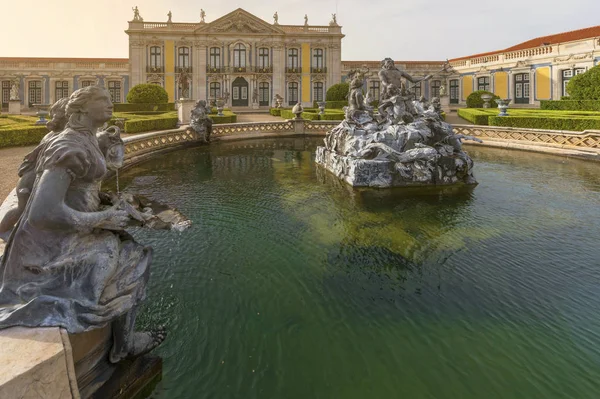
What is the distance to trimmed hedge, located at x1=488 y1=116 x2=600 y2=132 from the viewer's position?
→ 1755cm

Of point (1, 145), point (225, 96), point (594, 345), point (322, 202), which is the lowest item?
point (594, 345)

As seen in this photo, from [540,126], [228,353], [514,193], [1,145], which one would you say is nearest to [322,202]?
[514,193]

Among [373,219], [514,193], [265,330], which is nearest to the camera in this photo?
[265,330]

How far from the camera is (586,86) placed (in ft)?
87.7

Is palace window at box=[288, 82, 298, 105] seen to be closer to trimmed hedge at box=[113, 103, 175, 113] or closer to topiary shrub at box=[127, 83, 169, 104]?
topiary shrub at box=[127, 83, 169, 104]

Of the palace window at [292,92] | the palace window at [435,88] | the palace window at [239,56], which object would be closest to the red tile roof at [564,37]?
the palace window at [435,88]

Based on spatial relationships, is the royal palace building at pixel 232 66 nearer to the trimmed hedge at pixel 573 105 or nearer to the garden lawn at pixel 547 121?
the trimmed hedge at pixel 573 105

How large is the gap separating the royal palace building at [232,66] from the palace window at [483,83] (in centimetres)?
11

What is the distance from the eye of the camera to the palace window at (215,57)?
144 ft

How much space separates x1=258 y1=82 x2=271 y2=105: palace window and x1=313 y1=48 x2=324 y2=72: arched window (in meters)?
6.10

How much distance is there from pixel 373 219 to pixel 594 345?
4170mm

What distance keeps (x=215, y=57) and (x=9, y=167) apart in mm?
36914

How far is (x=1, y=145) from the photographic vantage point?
1431cm

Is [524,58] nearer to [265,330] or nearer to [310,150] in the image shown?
[310,150]
